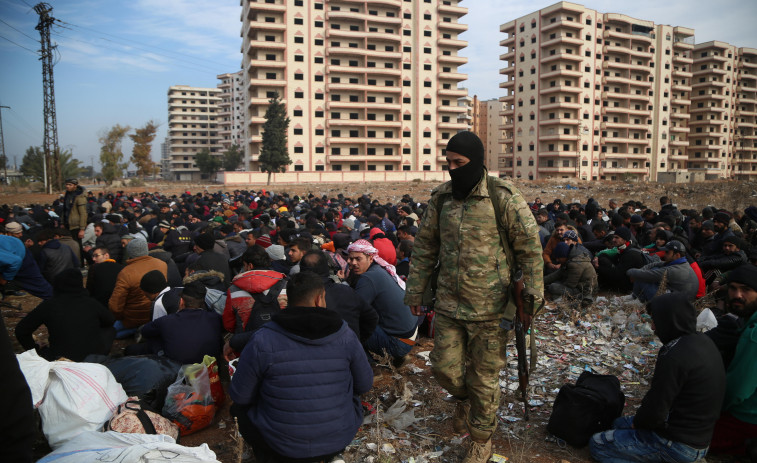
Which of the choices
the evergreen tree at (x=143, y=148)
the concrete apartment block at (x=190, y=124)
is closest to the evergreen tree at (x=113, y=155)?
the evergreen tree at (x=143, y=148)

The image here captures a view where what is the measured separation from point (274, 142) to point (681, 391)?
145 ft

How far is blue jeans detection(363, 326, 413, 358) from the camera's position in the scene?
14.6 ft

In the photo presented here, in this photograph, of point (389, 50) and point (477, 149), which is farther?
point (389, 50)

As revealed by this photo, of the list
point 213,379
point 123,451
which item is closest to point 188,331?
point 213,379

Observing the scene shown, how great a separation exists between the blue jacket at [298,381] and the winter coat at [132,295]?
3.13 meters

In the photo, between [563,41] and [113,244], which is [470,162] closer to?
[113,244]

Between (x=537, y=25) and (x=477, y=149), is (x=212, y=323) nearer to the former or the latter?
(x=477, y=149)

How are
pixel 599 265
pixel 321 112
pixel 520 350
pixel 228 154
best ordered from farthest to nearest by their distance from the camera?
pixel 228 154 → pixel 321 112 → pixel 599 265 → pixel 520 350

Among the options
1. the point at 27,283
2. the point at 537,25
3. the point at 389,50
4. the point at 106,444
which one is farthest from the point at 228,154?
the point at 106,444

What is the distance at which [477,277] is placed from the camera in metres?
2.93

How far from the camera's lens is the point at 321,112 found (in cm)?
5200

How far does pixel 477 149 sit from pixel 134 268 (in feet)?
→ 13.3

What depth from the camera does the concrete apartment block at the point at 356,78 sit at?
49.9 m

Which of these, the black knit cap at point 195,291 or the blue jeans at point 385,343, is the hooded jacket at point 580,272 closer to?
the blue jeans at point 385,343
